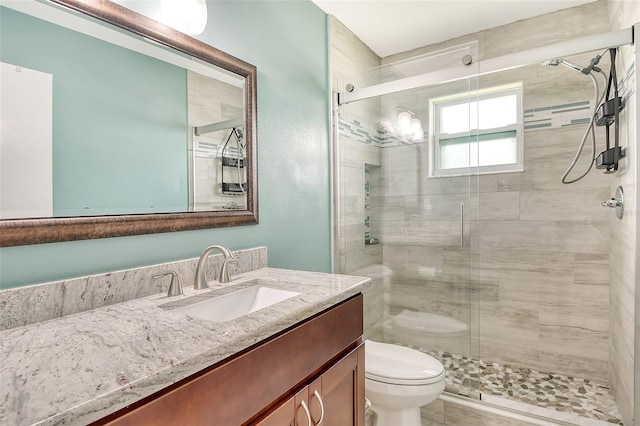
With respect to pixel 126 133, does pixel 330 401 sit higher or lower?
lower

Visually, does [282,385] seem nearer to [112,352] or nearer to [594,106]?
[112,352]

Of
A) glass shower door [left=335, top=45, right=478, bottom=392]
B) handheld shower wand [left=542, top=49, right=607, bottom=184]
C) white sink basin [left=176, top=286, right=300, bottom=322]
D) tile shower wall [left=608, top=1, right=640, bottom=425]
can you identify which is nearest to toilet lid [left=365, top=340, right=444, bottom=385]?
glass shower door [left=335, top=45, right=478, bottom=392]

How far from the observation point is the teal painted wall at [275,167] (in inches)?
39.4

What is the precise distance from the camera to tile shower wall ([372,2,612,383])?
84.8 inches

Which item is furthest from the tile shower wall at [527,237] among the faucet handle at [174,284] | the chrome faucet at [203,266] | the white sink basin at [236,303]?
the faucet handle at [174,284]

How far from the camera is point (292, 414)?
885 mm

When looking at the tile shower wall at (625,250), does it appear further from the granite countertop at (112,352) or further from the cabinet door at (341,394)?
the granite countertop at (112,352)

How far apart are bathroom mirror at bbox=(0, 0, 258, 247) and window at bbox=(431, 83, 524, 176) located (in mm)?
1196

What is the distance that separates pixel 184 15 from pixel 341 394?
4.61 feet

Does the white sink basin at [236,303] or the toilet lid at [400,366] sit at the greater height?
the white sink basin at [236,303]

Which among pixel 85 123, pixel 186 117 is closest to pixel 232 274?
pixel 186 117

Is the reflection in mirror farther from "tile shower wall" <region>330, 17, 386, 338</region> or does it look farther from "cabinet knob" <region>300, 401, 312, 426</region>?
"tile shower wall" <region>330, 17, 386, 338</region>

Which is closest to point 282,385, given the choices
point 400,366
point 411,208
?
point 400,366

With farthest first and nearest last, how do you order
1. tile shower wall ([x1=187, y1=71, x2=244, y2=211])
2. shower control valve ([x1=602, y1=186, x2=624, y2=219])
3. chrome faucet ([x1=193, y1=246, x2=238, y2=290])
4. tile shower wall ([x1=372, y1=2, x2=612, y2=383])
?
tile shower wall ([x1=372, y1=2, x2=612, y2=383]), shower control valve ([x1=602, y1=186, x2=624, y2=219]), tile shower wall ([x1=187, y1=71, x2=244, y2=211]), chrome faucet ([x1=193, y1=246, x2=238, y2=290])
